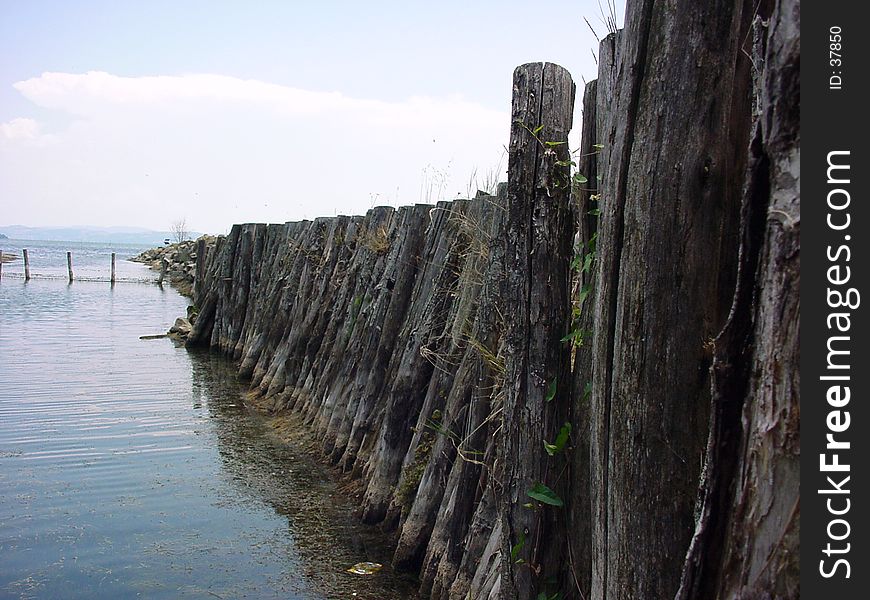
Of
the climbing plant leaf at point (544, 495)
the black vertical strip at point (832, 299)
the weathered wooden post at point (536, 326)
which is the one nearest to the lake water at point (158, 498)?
the weathered wooden post at point (536, 326)

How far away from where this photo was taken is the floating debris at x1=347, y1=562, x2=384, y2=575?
5.93 meters

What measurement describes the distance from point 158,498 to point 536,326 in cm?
530

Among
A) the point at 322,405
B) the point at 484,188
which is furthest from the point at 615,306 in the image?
the point at 322,405

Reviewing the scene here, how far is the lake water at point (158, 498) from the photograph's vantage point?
5.82 m

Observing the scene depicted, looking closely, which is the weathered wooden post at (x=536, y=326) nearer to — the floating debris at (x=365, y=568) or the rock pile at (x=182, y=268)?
the floating debris at (x=365, y=568)

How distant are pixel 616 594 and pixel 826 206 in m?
1.51

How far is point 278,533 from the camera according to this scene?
6781mm

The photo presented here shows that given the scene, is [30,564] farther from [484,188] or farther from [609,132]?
[609,132]

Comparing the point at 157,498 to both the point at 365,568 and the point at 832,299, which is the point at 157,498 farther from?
the point at 832,299

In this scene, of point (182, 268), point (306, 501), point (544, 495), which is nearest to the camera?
point (544, 495)

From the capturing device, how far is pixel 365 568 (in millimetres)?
5984

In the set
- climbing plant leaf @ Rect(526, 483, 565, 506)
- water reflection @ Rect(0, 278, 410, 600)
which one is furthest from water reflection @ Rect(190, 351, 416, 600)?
climbing plant leaf @ Rect(526, 483, 565, 506)

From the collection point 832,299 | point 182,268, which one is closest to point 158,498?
point 832,299

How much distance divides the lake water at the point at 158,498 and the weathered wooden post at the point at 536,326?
2.20 metres
